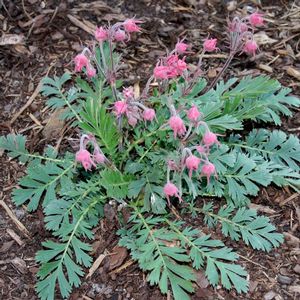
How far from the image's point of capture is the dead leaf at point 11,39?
3770mm

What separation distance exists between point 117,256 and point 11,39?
165 centimetres

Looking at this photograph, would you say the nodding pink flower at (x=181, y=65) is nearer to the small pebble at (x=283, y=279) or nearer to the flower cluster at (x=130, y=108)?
the flower cluster at (x=130, y=108)

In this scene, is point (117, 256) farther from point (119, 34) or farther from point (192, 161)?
point (119, 34)

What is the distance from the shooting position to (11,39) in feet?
12.4

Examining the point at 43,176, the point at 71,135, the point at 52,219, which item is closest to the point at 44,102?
the point at 71,135

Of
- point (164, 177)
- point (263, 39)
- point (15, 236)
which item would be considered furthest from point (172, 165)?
point (263, 39)

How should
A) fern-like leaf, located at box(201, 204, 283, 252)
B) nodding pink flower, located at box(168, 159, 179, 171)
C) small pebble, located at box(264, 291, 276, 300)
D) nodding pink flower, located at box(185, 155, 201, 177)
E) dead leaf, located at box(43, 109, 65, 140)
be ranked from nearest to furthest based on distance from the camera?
nodding pink flower, located at box(185, 155, 201, 177)
nodding pink flower, located at box(168, 159, 179, 171)
small pebble, located at box(264, 291, 276, 300)
fern-like leaf, located at box(201, 204, 283, 252)
dead leaf, located at box(43, 109, 65, 140)

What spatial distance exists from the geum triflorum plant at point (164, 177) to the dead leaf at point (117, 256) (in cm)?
8

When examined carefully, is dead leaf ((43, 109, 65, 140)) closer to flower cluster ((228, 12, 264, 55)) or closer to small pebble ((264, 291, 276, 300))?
flower cluster ((228, 12, 264, 55))

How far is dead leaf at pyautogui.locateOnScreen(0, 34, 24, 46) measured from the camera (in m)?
3.77

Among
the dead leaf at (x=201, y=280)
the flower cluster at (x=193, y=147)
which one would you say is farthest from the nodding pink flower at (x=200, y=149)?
the dead leaf at (x=201, y=280)

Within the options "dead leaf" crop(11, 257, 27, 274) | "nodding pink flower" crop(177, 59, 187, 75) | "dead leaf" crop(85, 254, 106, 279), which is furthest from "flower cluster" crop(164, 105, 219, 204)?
"dead leaf" crop(11, 257, 27, 274)

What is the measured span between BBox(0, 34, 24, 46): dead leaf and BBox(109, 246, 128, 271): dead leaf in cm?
157

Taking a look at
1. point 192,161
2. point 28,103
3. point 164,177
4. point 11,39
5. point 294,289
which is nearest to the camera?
point 192,161
